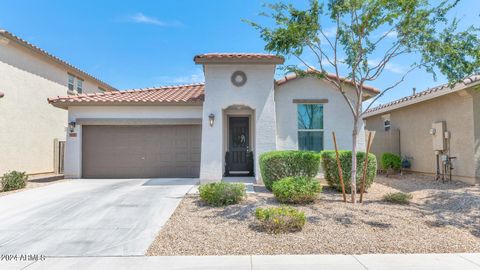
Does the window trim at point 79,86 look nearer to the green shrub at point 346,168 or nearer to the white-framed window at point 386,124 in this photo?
the green shrub at point 346,168

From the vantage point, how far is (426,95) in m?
12.0

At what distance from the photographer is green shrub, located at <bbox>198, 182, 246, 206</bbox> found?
23.5ft

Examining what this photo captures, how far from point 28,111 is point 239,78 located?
1085 cm

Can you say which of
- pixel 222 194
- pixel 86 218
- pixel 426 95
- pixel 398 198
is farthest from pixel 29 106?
pixel 426 95

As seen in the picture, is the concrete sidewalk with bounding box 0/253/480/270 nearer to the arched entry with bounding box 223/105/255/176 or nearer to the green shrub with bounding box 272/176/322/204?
the green shrub with bounding box 272/176/322/204

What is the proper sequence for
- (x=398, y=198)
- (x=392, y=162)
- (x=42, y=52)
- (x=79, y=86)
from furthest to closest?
(x=79, y=86) < (x=42, y=52) < (x=392, y=162) < (x=398, y=198)

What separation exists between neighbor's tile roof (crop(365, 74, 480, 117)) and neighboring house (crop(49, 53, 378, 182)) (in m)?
2.43

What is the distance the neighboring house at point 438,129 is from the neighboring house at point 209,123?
291 centimetres

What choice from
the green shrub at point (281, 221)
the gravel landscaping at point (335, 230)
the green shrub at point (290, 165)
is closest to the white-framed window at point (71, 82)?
the gravel landscaping at point (335, 230)

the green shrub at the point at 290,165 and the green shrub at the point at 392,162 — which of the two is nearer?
the green shrub at the point at 290,165

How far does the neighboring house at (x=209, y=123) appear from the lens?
1056 cm

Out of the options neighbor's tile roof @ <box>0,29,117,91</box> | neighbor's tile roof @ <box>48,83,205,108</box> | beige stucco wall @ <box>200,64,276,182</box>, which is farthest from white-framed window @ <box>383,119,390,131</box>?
neighbor's tile roof @ <box>0,29,117,91</box>

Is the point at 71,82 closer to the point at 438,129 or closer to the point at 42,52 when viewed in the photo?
the point at 42,52

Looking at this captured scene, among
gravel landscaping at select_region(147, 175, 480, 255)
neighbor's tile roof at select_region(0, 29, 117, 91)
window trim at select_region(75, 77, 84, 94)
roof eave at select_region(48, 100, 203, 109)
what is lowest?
gravel landscaping at select_region(147, 175, 480, 255)
